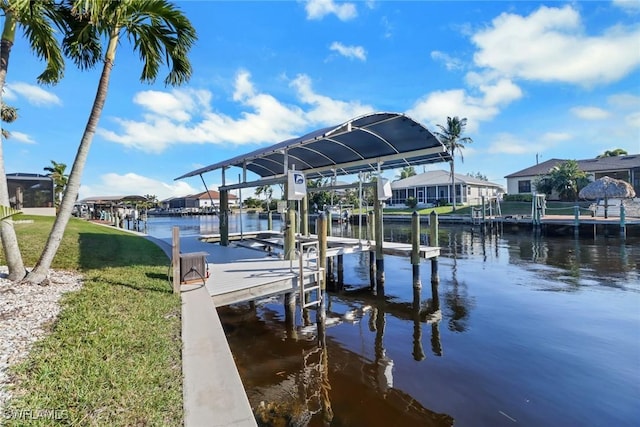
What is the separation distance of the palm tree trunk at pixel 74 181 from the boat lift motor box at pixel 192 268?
213cm

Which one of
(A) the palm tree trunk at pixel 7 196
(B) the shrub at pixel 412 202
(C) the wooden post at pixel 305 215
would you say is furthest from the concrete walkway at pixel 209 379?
(B) the shrub at pixel 412 202

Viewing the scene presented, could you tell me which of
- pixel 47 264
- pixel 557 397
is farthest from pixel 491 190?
pixel 47 264

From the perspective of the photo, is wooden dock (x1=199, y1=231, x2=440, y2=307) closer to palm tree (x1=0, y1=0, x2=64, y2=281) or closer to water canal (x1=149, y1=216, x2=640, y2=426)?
water canal (x1=149, y1=216, x2=640, y2=426)

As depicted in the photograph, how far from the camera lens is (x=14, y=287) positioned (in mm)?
5410

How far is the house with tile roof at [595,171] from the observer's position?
36.9 m

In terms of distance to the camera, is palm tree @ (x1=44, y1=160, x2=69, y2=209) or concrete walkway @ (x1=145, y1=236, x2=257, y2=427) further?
palm tree @ (x1=44, y1=160, x2=69, y2=209)

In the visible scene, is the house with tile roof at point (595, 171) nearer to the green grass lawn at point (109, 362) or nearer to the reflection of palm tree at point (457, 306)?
the reflection of palm tree at point (457, 306)

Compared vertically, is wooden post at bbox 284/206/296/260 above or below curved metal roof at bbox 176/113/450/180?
below

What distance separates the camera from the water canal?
488 centimetres

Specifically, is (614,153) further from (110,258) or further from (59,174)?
(59,174)

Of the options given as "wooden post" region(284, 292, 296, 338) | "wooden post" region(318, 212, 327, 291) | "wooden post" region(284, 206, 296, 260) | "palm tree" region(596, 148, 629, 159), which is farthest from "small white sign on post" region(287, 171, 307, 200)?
"palm tree" region(596, 148, 629, 159)

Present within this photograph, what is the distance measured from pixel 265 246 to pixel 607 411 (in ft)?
35.7

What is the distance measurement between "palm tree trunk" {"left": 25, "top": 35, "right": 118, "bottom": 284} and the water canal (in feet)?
12.7

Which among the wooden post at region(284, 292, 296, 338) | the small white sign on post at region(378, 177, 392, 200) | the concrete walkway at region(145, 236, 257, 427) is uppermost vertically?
the small white sign on post at region(378, 177, 392, 200)
